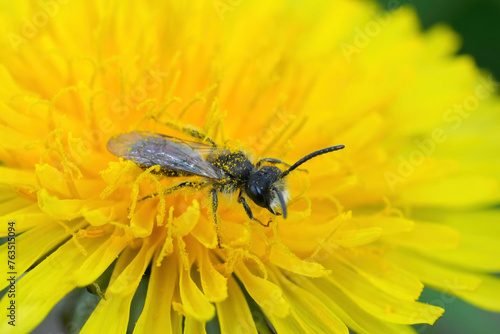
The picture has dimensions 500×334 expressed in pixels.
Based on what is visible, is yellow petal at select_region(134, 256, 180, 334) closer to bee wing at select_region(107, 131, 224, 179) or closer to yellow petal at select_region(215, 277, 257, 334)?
yellow petal at select_region(215, 277, 257, 334)

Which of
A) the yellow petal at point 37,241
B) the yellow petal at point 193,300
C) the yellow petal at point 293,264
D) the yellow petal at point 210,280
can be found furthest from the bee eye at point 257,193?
the yellow petal at point 37,241

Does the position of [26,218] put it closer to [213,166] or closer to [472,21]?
[213,166]

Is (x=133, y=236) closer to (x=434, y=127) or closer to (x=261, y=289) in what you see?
(x=261, y=289)

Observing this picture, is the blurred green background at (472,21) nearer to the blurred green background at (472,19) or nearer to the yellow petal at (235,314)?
the blurred green background at (472,19)

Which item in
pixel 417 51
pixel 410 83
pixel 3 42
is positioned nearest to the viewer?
pixel 3 42

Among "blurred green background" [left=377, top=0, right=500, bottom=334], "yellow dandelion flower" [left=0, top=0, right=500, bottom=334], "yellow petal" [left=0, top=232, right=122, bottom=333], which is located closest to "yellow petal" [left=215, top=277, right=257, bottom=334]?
"yellow dandelion flower" [left=0, top=0, right=500, bottom=334]

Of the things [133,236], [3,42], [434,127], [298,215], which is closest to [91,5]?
[3,42]

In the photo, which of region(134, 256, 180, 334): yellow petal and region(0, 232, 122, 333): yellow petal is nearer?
region(0, 232, 122, 333): yellow petal
